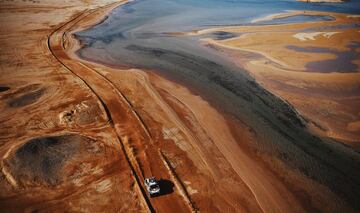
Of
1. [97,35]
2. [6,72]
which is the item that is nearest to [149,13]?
[97,35]

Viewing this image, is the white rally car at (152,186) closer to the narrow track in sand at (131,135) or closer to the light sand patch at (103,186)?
the narrow track in sand at (131,135)

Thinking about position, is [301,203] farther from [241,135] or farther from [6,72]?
[6,72]

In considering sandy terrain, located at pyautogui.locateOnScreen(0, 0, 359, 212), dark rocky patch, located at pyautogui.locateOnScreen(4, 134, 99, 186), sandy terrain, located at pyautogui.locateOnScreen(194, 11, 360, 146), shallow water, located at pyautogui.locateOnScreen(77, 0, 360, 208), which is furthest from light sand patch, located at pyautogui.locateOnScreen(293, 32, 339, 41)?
dark rocky patch, located at pyautogui.locateOnScreen(4, 134, 99, 186)

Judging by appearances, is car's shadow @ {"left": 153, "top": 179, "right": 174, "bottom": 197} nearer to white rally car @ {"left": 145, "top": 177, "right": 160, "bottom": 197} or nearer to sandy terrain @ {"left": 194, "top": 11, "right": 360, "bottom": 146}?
white rally car @ {"left": 145, "top": 177, "right": 160, "bottom": 197}

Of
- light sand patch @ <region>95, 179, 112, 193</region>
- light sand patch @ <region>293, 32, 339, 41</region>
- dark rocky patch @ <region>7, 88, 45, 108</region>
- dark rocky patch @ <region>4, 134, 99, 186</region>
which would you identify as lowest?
light sand patch @ <region>95, 179, 112, 193</region>

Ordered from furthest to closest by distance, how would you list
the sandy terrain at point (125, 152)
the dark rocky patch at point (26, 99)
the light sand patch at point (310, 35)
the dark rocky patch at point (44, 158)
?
the light sand patch at point (310, 35), the dark rocky patch at point (26, 99), the dark rocky patch at point (44, 158), the sandy terrain at point (125, 152)

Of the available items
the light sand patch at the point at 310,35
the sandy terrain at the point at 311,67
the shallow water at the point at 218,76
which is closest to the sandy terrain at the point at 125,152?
the shallow water at the point at 218,76
